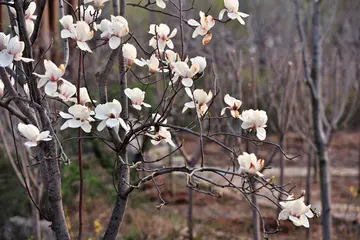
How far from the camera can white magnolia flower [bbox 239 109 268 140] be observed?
166cm

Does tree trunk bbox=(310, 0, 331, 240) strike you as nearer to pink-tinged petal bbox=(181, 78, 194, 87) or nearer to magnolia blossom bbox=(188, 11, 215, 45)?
magnolia blossom bbox=(188, 11, 215, 45)

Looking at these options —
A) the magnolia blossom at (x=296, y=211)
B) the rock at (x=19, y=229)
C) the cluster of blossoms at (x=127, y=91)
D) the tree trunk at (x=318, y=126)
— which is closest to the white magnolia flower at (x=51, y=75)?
the cluster of blossoms at (x=127, y=91)

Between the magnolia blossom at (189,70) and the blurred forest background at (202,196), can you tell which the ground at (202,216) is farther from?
the magnolia blossom at (189,70)

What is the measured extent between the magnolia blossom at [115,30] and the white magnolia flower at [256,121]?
48 cm

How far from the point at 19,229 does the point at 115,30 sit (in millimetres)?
2778

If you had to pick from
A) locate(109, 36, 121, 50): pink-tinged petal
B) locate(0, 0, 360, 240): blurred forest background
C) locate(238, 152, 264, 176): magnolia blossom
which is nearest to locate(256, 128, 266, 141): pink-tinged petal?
locate(238, 152, 264, 176): magnolia blossom

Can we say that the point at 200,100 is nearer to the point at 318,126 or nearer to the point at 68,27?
the point at 68,27

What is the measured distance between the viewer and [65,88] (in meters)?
1.71

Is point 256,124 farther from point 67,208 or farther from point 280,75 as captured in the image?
point 67,208

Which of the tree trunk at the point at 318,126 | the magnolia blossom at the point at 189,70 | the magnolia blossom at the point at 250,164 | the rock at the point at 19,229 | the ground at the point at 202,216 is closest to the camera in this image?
the magnolia blossom at the point at 250,164

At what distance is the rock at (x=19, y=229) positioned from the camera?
389cm

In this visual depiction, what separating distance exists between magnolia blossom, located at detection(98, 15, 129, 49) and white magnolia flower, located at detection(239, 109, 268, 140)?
1.57ft

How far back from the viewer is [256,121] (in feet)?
5.46

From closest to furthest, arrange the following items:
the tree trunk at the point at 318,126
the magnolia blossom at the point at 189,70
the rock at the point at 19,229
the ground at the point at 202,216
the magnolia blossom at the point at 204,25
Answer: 1. the magnolia blossom at the point at 189,70
2. the magnolia blossom at the point at 204,25
3. the tree trunk at the point at 318,126
4. the rock at the point at 19,229
5. the ground at the point at 202,216
